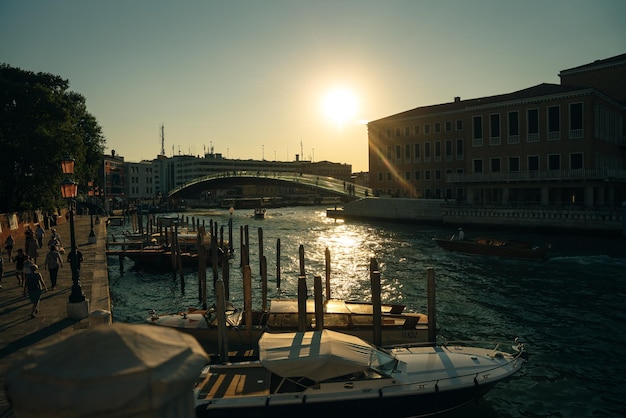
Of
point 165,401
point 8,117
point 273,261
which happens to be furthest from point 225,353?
point 8,117

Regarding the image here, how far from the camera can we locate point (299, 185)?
78.6 meters

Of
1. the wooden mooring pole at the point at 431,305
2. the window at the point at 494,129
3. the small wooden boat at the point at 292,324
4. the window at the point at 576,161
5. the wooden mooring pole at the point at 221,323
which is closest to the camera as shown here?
the wooden mooring pole at the point at 221,323

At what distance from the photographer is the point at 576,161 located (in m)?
44.8

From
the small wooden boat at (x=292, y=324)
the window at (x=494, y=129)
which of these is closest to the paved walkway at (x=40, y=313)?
the small wooden boat at (x=292, y=324)

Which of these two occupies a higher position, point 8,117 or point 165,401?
point 8,117

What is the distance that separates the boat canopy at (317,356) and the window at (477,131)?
4632cm

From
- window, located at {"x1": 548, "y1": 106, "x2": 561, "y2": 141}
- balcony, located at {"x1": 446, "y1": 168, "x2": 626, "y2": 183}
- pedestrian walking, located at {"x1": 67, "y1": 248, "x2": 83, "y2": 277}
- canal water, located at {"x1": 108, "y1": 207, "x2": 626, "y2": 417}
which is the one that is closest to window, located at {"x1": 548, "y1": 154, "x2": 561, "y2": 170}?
balcony, located at {"x1": 446, "y1": 168, "x2": 626, "y2": 183}

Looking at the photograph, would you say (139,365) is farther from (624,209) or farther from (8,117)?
(624,209)

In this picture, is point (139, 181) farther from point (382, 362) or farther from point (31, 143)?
point (382, 362)

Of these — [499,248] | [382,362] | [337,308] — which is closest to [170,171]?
[499,248]

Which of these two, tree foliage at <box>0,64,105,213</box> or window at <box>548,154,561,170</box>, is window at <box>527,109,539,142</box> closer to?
window at <box>548,154,561,170</box>

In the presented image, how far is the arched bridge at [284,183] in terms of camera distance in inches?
2904

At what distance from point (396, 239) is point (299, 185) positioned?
38111 mm

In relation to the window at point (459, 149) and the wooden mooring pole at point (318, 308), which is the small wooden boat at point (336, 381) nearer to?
the wooden mooring pole at point (318, 308)
